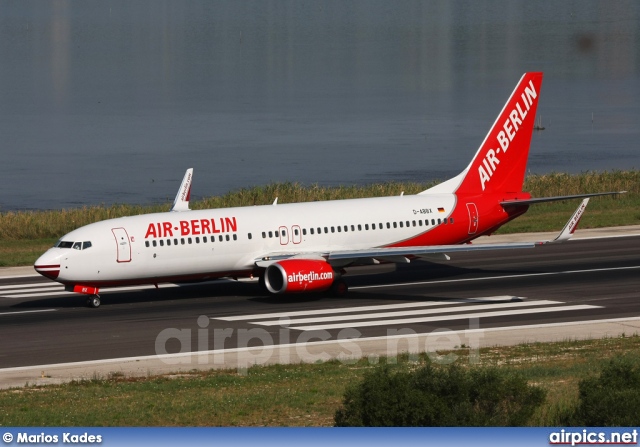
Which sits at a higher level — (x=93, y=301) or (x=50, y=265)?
(x=50, y=265)

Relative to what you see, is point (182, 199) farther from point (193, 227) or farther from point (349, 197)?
point (349, 197)

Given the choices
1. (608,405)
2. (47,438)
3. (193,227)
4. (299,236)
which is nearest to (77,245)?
(193,227)

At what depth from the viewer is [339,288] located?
44.6m

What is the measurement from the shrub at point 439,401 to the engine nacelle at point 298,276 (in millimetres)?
20613

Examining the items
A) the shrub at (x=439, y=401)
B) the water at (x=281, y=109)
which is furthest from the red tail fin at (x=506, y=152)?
the water at (x=281, y=109)

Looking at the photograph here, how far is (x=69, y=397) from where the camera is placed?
2795 cm

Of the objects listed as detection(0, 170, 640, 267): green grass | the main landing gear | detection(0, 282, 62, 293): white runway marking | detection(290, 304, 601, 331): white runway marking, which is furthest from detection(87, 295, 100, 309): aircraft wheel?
detection(0, 170, 640, 267): green grass

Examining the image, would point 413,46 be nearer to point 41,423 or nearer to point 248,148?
point 248,148

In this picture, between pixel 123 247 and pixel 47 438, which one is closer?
pixel 47 438

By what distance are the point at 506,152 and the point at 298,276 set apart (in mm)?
12625

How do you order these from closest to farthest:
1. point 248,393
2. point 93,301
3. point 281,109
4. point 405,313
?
point 248,393
point 405,313
point 93,301
point 281,109

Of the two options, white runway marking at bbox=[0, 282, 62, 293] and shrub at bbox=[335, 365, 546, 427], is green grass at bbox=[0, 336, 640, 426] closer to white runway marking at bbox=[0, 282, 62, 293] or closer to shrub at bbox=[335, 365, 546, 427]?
shrub at bbox=[335, 365, 546, 427]

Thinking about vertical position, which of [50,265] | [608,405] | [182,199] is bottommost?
[608,405]

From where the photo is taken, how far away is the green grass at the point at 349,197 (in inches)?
2415
